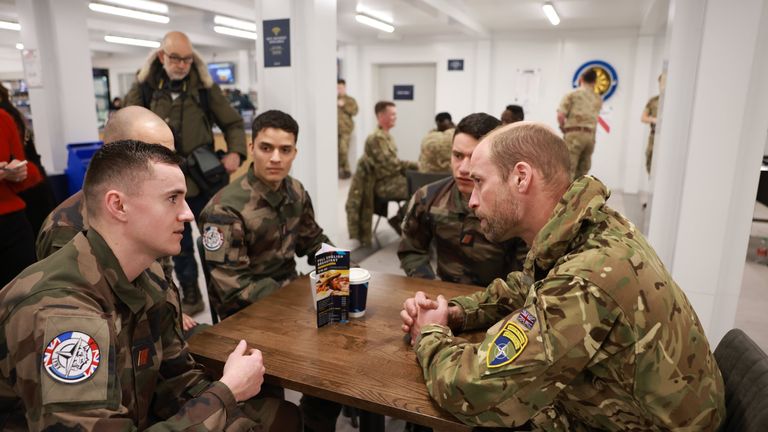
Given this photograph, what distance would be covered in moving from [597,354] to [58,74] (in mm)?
4952

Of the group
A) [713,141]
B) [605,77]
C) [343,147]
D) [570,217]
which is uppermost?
[605,77]

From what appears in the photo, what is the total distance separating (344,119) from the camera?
913 centimetres

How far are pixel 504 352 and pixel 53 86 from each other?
15.8 feet

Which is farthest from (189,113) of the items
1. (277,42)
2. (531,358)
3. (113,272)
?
(531,358)

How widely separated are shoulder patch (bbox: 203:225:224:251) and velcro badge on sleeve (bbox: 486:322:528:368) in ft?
4.06

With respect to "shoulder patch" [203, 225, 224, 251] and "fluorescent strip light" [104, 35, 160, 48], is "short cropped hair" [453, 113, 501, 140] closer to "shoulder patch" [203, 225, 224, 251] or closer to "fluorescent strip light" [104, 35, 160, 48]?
"shoulder patch" [203, 225, 224, 251]

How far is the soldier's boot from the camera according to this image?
3438 millimetres

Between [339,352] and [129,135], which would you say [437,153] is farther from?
[339,352]

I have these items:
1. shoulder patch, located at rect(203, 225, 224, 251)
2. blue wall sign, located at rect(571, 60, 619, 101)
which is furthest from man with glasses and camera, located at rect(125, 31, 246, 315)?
blue wall sign, located at rect(571, 60, 619, 101)

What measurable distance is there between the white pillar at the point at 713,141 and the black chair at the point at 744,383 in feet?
5.53

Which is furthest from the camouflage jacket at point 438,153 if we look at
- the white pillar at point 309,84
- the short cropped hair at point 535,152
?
the short cropped hair at point 535,152

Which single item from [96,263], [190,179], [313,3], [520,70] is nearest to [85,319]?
[96,263]

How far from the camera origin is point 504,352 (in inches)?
41.4

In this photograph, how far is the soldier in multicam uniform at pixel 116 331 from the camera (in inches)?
36.3
